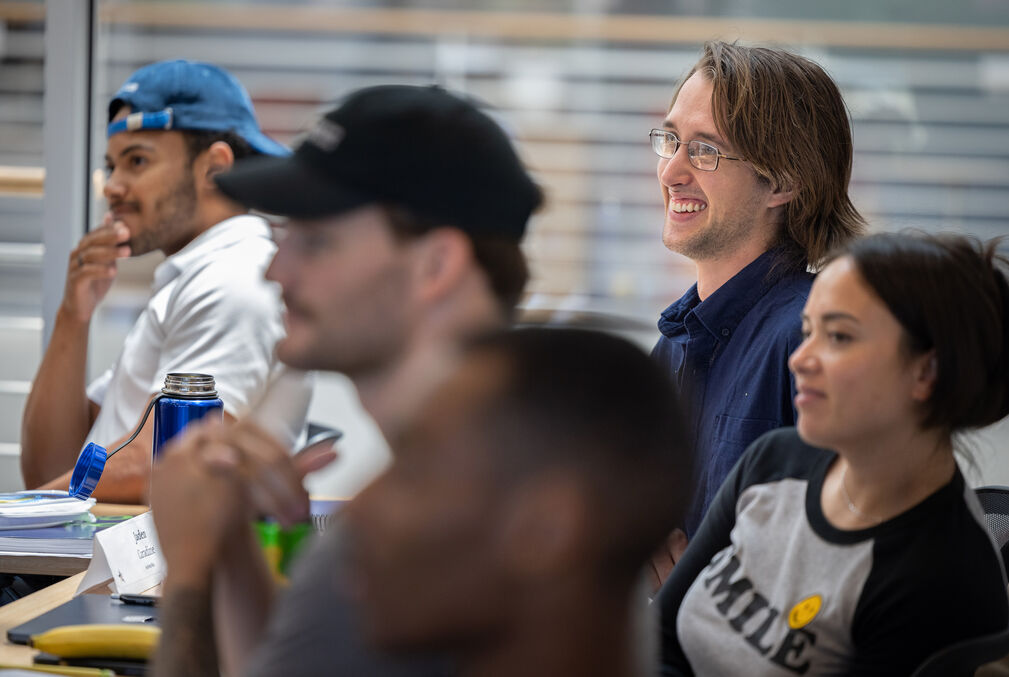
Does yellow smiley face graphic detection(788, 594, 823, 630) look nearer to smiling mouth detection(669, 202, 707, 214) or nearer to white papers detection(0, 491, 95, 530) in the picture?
smiling mouth detection(669, 202, 707, 214)

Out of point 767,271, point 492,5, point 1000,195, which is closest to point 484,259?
point 767,271

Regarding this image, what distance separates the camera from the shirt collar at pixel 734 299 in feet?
6.66

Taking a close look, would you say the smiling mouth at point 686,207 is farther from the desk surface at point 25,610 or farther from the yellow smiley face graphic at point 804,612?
the desk surface at point 25,610

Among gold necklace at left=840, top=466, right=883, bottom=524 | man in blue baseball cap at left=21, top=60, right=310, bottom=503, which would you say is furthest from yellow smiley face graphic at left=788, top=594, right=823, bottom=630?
man in blue baseball cap at left=21, top=60, right=310, bottom=503

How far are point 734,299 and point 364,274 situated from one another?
1331 millimetres

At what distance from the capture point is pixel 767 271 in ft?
6.78

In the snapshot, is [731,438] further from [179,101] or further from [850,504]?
[179,101]

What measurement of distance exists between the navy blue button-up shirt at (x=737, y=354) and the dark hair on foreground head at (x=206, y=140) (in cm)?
131

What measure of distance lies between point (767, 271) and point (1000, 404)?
69 cm

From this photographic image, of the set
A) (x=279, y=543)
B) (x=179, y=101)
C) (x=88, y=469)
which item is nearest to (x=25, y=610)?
(x=88, y=469)

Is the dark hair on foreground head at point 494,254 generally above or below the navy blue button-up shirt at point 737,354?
above

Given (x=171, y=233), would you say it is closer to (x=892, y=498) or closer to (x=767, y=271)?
(x=767, y=271)

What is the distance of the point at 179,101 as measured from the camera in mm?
2777

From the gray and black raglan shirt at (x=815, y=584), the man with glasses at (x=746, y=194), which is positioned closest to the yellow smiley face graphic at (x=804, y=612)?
the gray and black raglan shirt at (x=815, y=584)
